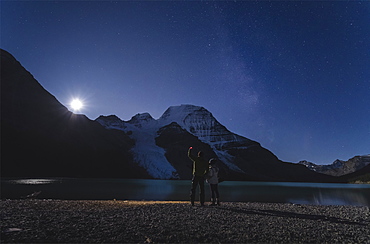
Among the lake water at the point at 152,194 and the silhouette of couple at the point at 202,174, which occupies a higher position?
the silhouette of couple at the point at 202,174

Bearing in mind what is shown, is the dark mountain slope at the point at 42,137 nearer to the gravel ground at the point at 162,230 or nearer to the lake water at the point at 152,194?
the lake water at the point at 152,194

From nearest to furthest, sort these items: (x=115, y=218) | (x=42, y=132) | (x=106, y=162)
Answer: (x=115, y=218)
(x=42, y=132)
(x=106, y=162)

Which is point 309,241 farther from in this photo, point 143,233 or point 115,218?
point 115,218

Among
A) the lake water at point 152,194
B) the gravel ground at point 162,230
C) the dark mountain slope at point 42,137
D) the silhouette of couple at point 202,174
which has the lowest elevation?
the lake water at point 152,194

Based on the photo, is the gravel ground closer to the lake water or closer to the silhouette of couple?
the silhouette of couple

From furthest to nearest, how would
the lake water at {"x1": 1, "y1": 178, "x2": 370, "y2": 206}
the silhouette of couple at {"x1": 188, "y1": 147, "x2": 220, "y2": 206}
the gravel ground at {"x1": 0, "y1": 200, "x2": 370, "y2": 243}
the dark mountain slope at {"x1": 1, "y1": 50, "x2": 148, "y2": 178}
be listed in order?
the dark mountain slope at {"x1": 1, "y1": 50, "x2": 148, "y2": 178} → the lake water at {"x1": 1, "y1": 178, "x2": 370, "y2": 206} → the silhouette of couple at {"x1": 188, "y1": 147, "x2": 220, "y2": 206} → the gravel ground at {"x1": 0, "y1": 200, "x2": 370, "y2": 243}

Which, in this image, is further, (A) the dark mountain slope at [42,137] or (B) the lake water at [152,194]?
(A) the dark mountain slope at [42,137]

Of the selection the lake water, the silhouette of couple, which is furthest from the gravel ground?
the lake water

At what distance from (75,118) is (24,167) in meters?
56.4

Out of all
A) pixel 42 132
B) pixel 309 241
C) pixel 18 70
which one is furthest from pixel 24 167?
pixel 309 241

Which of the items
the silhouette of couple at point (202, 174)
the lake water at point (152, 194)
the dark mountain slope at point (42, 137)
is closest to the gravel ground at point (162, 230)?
the silhouette of couple at point (202, 174)

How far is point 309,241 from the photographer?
8461mm

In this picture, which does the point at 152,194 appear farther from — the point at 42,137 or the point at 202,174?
the point at 42,137

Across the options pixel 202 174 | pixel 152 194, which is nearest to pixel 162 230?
pixel 202 174
